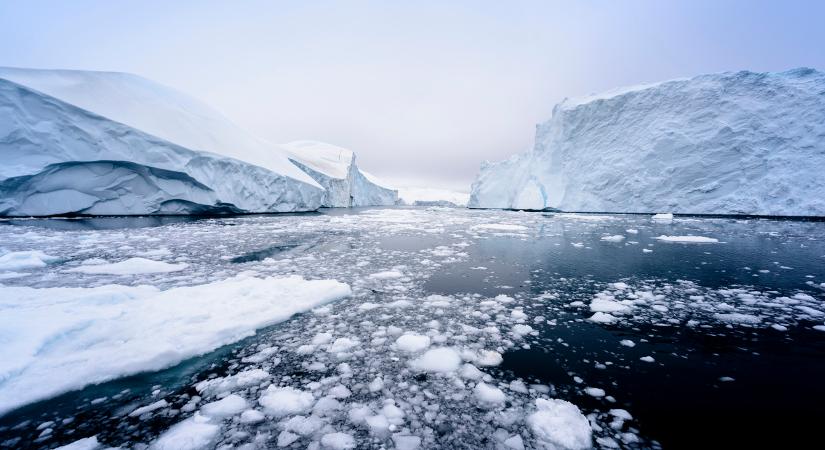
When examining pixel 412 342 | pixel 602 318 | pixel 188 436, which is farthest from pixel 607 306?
pixel 188 436

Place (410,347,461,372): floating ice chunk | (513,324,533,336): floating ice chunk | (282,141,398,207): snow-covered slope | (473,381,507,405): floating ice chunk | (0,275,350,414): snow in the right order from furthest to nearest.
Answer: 1. (282,141,398,207): snow-covered slope
2. (513,324,533,336): floating ice chunk
3. (410,347,461,372): floating ice chunk
4. (0,275,350,414): snow
5. (473,381,507,405): floating ice chunk

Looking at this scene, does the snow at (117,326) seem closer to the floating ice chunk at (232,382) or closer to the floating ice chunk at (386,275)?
the floating ice chunk at (232,382)

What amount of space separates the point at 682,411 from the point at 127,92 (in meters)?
19.9

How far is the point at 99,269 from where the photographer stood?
397cm

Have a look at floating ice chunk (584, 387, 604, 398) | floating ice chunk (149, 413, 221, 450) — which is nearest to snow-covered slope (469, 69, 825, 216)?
floating ice chunk (584, 387, 604, 398)

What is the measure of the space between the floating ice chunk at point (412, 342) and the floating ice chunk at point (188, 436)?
3.54 feet

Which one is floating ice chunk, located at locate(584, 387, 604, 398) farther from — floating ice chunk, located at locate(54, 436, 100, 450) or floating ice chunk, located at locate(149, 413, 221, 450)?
floating ice chunk, located at locate(54, 436, 100, 450)

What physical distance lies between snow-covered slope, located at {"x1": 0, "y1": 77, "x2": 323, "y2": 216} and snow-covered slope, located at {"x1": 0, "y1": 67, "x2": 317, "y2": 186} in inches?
18.7

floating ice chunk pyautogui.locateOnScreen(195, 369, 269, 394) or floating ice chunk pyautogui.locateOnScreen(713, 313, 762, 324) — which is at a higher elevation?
floating ice chunk pyautogui.locateOnScreen(713, 313, 762, 324)

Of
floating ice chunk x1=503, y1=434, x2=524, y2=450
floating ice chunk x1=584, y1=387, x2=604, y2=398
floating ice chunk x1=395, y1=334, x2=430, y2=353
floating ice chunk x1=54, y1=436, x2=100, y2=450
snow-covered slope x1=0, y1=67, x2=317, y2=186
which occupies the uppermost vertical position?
snow-covered slope x1=0, y1=67, x2=317, y2=186

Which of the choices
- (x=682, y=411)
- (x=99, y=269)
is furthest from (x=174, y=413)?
(x=99, y=269)

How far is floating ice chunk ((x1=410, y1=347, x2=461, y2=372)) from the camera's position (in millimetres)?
1855

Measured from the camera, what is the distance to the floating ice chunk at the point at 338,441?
1.25m

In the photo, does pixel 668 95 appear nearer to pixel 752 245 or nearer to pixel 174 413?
pixel 752 245
